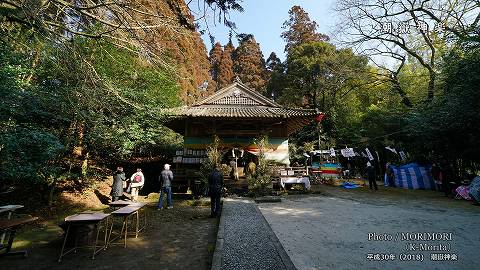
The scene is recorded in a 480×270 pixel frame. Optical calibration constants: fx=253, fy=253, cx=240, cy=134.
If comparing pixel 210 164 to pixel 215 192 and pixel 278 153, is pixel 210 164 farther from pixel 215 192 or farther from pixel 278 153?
pixel 278 153

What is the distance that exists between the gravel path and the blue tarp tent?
12.4 meters

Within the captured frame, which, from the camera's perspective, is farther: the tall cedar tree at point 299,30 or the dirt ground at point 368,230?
the tall cedar tree at point 299,30

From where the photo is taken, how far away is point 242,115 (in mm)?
13109

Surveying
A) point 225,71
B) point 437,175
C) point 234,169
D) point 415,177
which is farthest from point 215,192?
point 225,71

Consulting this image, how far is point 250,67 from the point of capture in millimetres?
38094

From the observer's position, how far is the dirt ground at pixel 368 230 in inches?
170

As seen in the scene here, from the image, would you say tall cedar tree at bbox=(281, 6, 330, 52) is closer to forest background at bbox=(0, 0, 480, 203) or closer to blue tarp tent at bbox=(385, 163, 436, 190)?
forest background at bbox=(0, 0, 480, 203)

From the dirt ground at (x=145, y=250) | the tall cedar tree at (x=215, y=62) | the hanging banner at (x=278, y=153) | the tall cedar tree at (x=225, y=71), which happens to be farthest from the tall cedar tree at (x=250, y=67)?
the dirt ground at (x=145, y=250)

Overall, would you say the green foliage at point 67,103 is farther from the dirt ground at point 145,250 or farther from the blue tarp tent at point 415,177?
the blue tarp tent at point 415,177

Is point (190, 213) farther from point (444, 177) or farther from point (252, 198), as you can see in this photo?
point (444, 177)

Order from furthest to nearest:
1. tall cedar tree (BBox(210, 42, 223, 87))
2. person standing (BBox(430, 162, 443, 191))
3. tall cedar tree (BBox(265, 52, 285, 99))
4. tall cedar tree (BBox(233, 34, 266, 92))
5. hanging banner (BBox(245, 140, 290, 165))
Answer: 1. tall cedar tree (BBox(210, 42, 223, 87))
2. tall cedar tree (BBox(233, 34, 266, 92))
3. tall cedar tree (BBox(265, 52, 285, 99))
4. hanging banner (BBox(245, 140, 290, 165))
5. person standing (BBox(430, 162, 443, 191))

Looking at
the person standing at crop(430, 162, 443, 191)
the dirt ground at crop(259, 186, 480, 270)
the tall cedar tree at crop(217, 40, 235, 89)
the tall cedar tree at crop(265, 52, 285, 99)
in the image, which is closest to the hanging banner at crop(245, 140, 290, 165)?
the dirt ground at crop(259, 186, 480, 270)

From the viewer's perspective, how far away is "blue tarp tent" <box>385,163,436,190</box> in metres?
14.8

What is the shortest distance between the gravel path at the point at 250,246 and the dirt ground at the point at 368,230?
27cm
